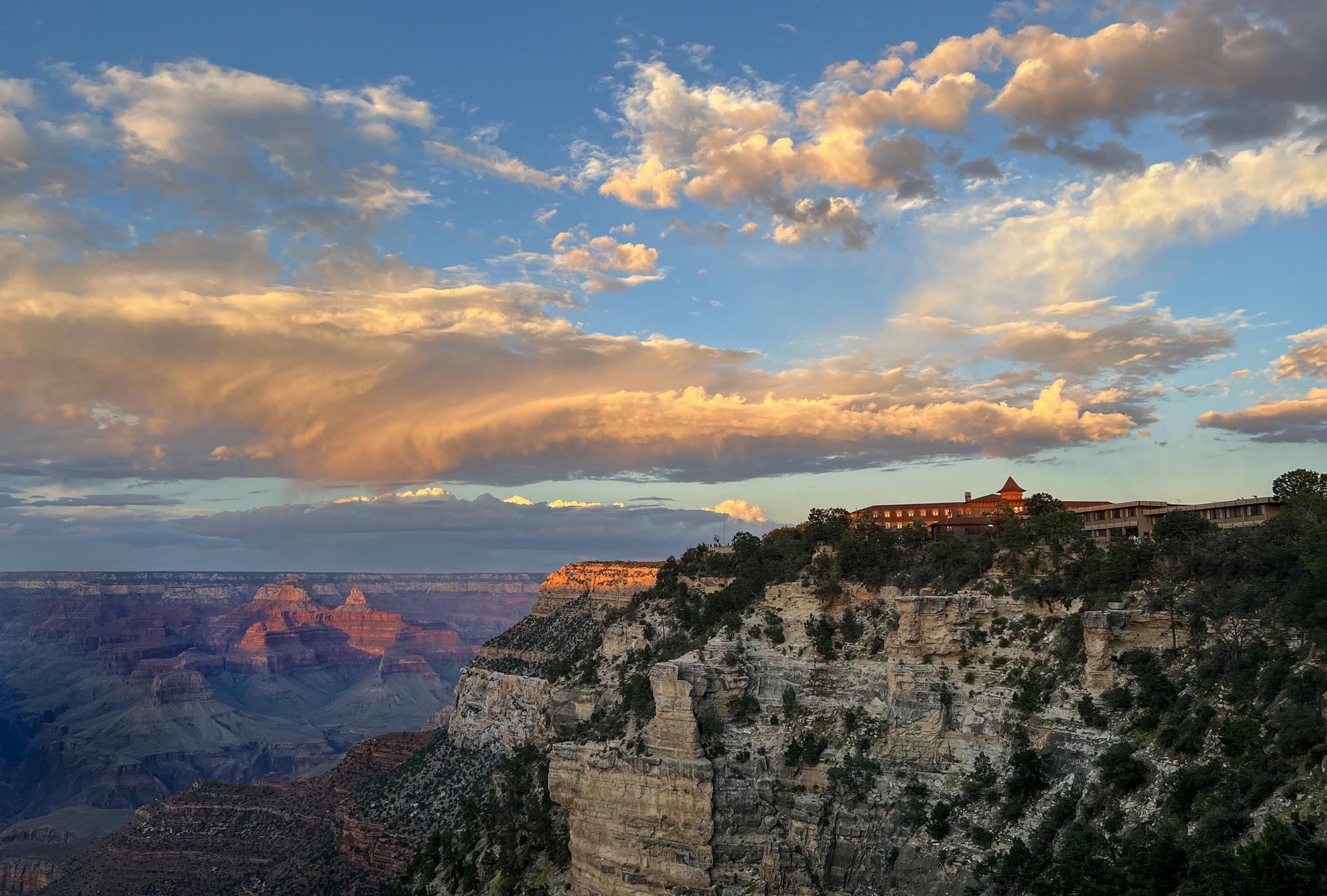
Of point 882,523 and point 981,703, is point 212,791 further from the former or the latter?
point 981,703

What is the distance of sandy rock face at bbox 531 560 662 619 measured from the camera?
354ft

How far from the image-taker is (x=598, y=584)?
117 m

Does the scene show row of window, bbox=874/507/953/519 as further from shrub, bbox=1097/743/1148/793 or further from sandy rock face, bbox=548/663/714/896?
shrub, bbox=1097/743/1148/793

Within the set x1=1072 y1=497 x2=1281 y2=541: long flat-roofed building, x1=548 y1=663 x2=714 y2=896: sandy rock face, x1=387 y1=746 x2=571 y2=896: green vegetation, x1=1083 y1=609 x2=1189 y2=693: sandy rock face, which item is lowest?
x1=387 y1=746 x2=571 y2=896: green vegetation

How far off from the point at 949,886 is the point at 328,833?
80.2 meters

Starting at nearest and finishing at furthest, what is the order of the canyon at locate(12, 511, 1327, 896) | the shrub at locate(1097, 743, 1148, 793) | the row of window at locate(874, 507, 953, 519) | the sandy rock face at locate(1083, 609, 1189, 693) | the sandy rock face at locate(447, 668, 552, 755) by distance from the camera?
the canyon at locate(12, 511, 1327, 896) < the shrub at locate(1097, 743, 1148, 793) < the sandy rock face at locate(1083, 609, 1189, 693) < the row of window at locate(874, 507, 953, 519) < the sandy rock face at locate(447, 668, 552, 755)

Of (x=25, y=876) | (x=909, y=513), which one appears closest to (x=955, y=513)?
(x=909, y=513)

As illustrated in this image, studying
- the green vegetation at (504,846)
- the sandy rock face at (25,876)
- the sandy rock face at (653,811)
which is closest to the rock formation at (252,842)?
the sandy rock face at (25,876)

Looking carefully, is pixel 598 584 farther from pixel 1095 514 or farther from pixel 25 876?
pixel 25 876

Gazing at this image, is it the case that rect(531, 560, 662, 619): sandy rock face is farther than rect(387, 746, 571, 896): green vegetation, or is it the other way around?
rect(531, 560, 662, 619): sandy rock face

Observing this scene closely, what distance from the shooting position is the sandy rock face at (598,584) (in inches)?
4247

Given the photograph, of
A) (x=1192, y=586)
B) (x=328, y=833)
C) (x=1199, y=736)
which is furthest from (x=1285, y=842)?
(x=328, y=833)

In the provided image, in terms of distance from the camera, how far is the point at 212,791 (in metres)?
126

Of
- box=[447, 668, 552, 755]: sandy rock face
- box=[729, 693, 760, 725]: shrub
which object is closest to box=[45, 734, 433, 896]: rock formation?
box=[447, 668, 552, 755]: sandy rock face
